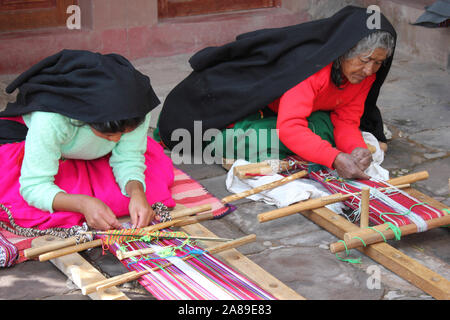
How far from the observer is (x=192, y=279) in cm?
243

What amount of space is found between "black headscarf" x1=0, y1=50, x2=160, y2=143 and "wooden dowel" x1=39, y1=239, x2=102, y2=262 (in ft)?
1.62

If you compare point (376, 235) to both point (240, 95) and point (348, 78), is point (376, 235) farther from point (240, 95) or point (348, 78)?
point (240, 95)

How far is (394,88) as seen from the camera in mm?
5227

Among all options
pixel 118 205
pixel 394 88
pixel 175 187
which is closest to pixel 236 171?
pixel 175 187

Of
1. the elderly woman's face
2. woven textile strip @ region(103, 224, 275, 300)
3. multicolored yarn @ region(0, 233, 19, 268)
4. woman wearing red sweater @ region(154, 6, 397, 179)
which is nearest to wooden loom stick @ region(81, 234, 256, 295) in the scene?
woven textile strip @ region(103, 224, 275, 300)

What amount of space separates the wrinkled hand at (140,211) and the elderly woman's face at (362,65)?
1271 millimetres

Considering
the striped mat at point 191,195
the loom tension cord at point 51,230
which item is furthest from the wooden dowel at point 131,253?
the striped mat at point 191,195

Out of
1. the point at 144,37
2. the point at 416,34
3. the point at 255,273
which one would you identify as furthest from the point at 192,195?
the point at 416,34

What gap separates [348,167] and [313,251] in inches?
22.5

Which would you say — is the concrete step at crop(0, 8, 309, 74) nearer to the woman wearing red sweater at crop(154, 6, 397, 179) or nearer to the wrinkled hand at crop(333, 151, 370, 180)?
the woman wearing red sweater at crop(154, 6, 397, 179)

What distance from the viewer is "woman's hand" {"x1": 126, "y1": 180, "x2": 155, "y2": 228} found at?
9.27ft

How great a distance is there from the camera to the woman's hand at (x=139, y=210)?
2.82 metres
